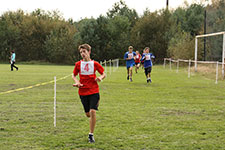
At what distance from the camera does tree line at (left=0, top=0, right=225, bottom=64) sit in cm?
6066

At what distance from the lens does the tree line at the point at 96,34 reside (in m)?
60.7

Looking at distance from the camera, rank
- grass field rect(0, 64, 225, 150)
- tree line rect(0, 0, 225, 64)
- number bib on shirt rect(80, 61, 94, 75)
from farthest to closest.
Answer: tree line rect(0, 0, 225, 64) < number bib on shirt rect(80, 61, 94, 75) < grass field rect(0, 64, 225, 150)

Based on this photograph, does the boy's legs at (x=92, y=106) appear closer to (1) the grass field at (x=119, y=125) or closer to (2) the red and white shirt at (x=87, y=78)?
(2) the red and white shirt at (x=87, y=78)

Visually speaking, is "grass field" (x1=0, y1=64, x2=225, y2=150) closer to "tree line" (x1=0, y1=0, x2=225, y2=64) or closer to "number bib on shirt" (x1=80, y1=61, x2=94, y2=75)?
"number bib on shirt" (x1=80, y1=61, x2=94, y2=75)

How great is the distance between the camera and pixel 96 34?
203 ft

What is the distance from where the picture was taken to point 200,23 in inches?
2468

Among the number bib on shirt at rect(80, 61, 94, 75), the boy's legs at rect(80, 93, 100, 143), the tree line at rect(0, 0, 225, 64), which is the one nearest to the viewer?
the boy's legs at rect(80, 93, 100, 143)

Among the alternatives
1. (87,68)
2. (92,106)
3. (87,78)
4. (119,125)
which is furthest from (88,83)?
(119,125)

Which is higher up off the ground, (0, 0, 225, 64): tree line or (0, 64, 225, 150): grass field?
(0, 0, 225, 64): tree line

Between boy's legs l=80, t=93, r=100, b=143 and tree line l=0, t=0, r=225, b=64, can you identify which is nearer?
boy's legs l=80, t=93, r=100, b=143

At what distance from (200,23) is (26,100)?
54213 mm

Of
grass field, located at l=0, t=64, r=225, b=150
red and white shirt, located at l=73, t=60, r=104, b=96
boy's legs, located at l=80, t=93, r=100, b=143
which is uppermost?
red and white shirt, located at l=73, t=60, r=104, b=96

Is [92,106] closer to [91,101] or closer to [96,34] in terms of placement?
[91,101]

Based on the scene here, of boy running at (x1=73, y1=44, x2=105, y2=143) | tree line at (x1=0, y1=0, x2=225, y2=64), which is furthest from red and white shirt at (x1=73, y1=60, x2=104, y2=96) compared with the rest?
tree line at (x1=0, y1=0, x2=225, y2=64)
